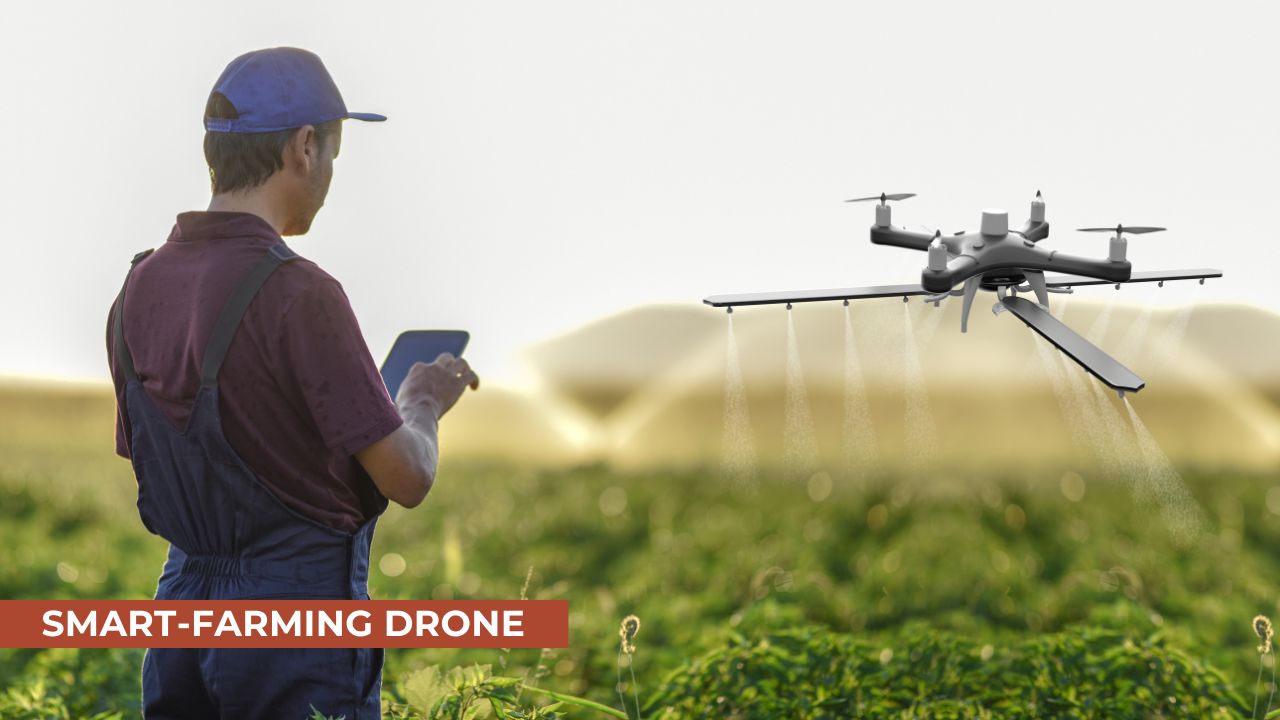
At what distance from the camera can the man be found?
2.99 m

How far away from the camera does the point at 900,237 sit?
9.69 feet

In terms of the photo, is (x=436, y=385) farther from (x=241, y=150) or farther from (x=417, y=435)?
(x=241, y=150)

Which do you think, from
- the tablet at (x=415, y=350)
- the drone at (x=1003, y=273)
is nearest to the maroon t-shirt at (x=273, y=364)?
the tablet at (x=415, y=350)

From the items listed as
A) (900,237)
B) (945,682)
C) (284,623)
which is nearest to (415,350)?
(284,623)

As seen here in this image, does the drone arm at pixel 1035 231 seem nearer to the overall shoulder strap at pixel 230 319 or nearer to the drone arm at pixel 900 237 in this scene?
the drone arm at pixel 900 237

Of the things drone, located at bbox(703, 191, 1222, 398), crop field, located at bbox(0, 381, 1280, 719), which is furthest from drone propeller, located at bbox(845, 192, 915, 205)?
crop field, located at bbox(0, 381, 1280, 719)

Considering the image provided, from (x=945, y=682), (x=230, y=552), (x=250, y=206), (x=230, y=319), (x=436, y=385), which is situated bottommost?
(x=945, y=682)

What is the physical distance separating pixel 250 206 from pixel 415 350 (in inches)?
27.4

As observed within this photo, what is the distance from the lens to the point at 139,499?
3.24 metres

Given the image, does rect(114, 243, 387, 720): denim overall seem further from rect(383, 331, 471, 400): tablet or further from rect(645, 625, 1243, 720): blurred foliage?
rect(645, 625, 1243, 720): blurred foliage

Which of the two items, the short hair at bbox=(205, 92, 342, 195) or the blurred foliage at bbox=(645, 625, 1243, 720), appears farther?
the blurred foliage at bbox=(645, 625, 1243, 720)

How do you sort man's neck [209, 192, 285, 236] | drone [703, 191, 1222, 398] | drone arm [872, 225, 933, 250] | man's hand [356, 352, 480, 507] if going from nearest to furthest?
drone [703, 191, 1222, 398], drone arm [872, 225, 933, 250], man's hand [356, 352, 480, 507], man's neck [209, 192, 285, 236]

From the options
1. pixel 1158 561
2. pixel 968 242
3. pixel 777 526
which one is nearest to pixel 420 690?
pixel 968 242

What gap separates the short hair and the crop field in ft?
5.48
